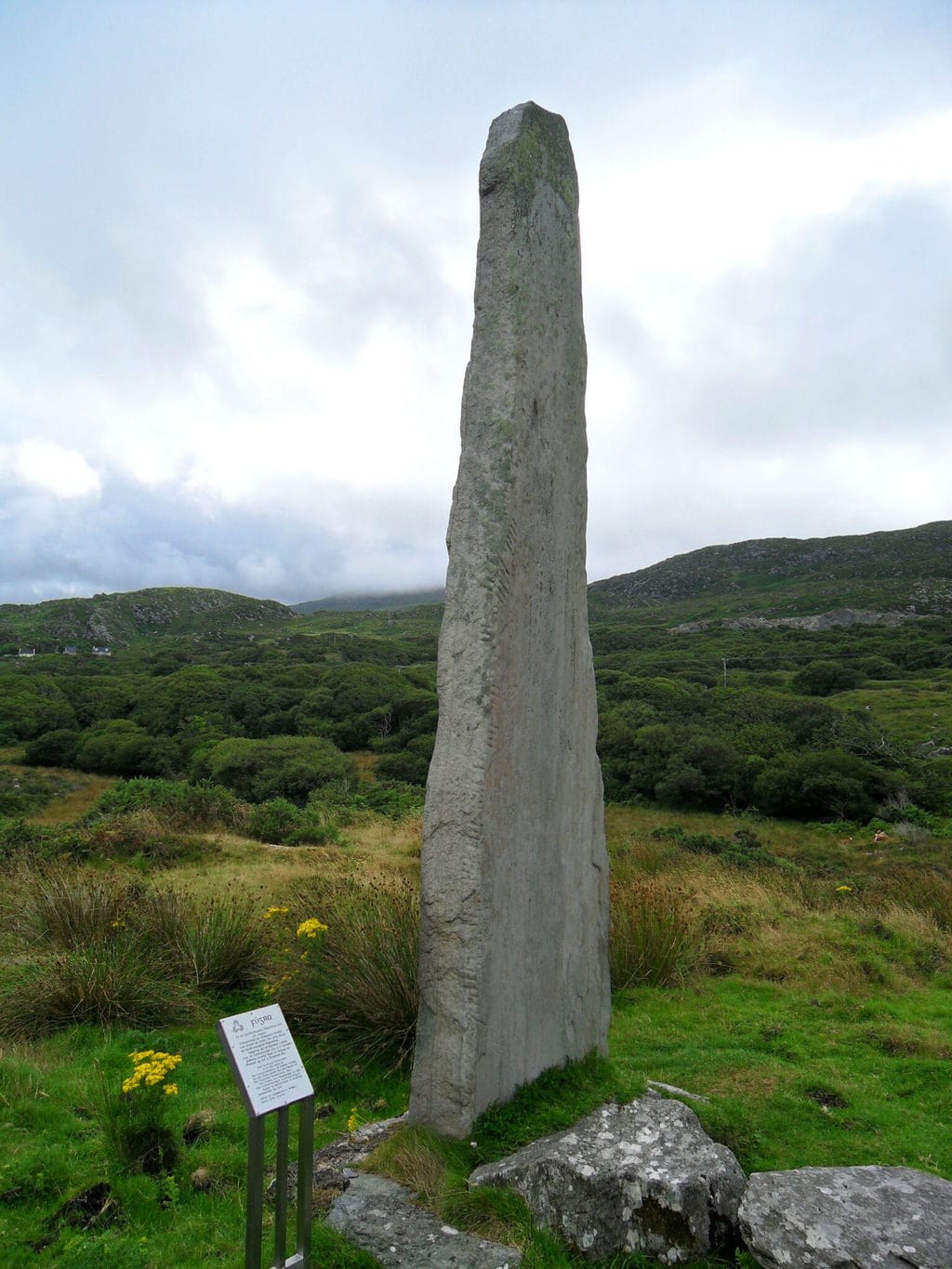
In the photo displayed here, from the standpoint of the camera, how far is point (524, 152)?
15.2 ft

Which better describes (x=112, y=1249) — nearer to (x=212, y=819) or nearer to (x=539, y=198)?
(x=539, y=198)

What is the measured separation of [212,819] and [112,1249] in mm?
13065

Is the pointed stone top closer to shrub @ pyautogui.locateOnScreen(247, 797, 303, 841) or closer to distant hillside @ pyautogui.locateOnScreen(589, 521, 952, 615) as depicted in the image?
shrub @ pyautogui.locateOnScreen(247, 797, 303, 841)

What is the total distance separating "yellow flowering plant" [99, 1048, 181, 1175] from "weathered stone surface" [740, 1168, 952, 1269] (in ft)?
9.33

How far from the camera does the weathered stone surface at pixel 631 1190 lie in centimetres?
345

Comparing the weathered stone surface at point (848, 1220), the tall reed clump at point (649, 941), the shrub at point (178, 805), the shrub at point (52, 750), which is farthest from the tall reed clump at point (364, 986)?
the shrub at point (52, 750)

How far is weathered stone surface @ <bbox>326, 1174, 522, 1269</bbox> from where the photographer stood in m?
3.30

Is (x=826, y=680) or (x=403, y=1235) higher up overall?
(x=403, y=1235)

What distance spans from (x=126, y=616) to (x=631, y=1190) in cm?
9095

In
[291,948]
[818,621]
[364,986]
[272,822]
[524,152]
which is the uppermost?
[524,152]

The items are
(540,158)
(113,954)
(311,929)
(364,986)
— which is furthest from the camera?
(113,954)

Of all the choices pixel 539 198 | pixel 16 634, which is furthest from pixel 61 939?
pixel 16 634

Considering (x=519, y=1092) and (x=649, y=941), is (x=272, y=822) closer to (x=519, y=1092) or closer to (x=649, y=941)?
(x=649, y=941)

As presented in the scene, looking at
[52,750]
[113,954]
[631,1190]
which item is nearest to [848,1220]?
[631,1190]
